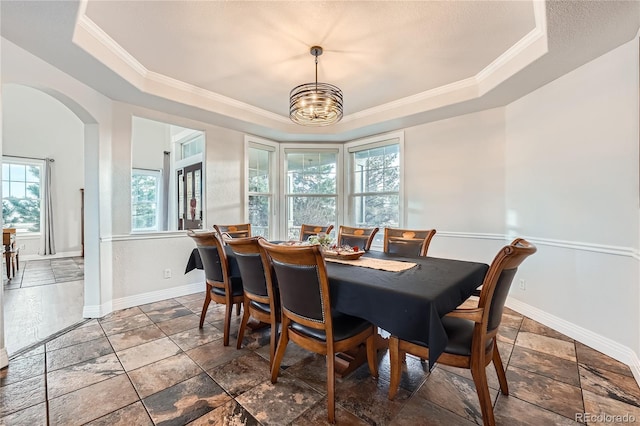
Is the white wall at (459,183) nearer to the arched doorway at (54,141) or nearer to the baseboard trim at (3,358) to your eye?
the baseboard trim at (3,358)

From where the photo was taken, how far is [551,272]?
2.86 meters

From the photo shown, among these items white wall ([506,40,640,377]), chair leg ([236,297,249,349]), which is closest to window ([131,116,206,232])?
chair leg ([236,297,249,349])

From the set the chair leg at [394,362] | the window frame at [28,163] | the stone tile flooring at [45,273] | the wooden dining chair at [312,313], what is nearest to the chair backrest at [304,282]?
the wooden dining chair at [312,313]

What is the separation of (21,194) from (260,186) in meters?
6.01

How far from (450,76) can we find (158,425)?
3925 mm

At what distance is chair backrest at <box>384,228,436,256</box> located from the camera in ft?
9.01

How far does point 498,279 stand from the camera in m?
1.44

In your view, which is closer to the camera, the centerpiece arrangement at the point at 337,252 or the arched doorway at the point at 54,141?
the centerpiece arrangement at the point at 337,252

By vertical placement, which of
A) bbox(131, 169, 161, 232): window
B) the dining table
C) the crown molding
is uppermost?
the crown molding

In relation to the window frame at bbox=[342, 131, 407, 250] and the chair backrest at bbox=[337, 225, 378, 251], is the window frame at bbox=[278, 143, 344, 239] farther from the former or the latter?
the chair backrest at bbox=[337, 225, 378, 251]

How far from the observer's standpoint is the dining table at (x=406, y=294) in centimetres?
131

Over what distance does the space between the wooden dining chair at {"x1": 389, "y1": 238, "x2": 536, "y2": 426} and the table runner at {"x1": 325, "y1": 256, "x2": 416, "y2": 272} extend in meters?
0.48

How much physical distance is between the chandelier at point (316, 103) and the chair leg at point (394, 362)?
1988mm

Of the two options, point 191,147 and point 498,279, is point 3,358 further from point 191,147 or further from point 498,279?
point 191,147
